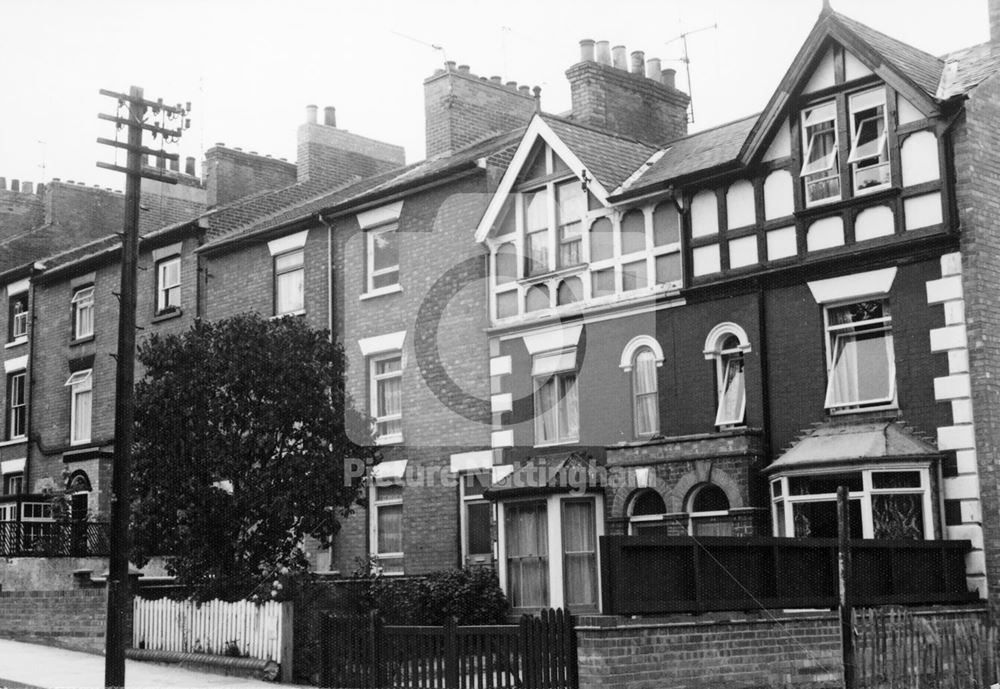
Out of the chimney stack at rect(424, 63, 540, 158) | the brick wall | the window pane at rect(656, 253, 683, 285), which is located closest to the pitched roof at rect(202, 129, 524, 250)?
the chimney stack at rect(424, 63, 540, 158)

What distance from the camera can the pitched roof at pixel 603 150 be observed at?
25406 millimetres

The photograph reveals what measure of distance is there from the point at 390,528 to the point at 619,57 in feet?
39.0

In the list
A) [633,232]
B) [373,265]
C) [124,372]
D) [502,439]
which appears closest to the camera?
[124,372]

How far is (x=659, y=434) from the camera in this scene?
24016mm

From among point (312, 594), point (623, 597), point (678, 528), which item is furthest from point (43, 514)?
point (623, 597)

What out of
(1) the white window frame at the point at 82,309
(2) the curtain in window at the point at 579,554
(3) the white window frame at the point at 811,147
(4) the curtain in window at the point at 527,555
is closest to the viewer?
(3) the white window frame at the point at 811,147

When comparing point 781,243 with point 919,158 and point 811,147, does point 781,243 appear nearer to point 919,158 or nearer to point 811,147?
point 811,147

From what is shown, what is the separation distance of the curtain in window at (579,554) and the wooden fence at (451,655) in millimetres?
5698

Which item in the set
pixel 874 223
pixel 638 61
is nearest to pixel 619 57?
pixel 638 61

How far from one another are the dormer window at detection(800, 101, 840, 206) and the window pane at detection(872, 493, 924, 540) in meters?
5.10

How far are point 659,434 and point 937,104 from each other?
7.49 metres

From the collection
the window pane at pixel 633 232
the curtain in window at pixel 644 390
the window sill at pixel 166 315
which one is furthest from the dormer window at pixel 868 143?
the window sill at pixel 166 315

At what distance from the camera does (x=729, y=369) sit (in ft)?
76.8

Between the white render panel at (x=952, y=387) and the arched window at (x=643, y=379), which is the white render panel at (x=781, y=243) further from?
the white render panel at (x=952, y=387)
